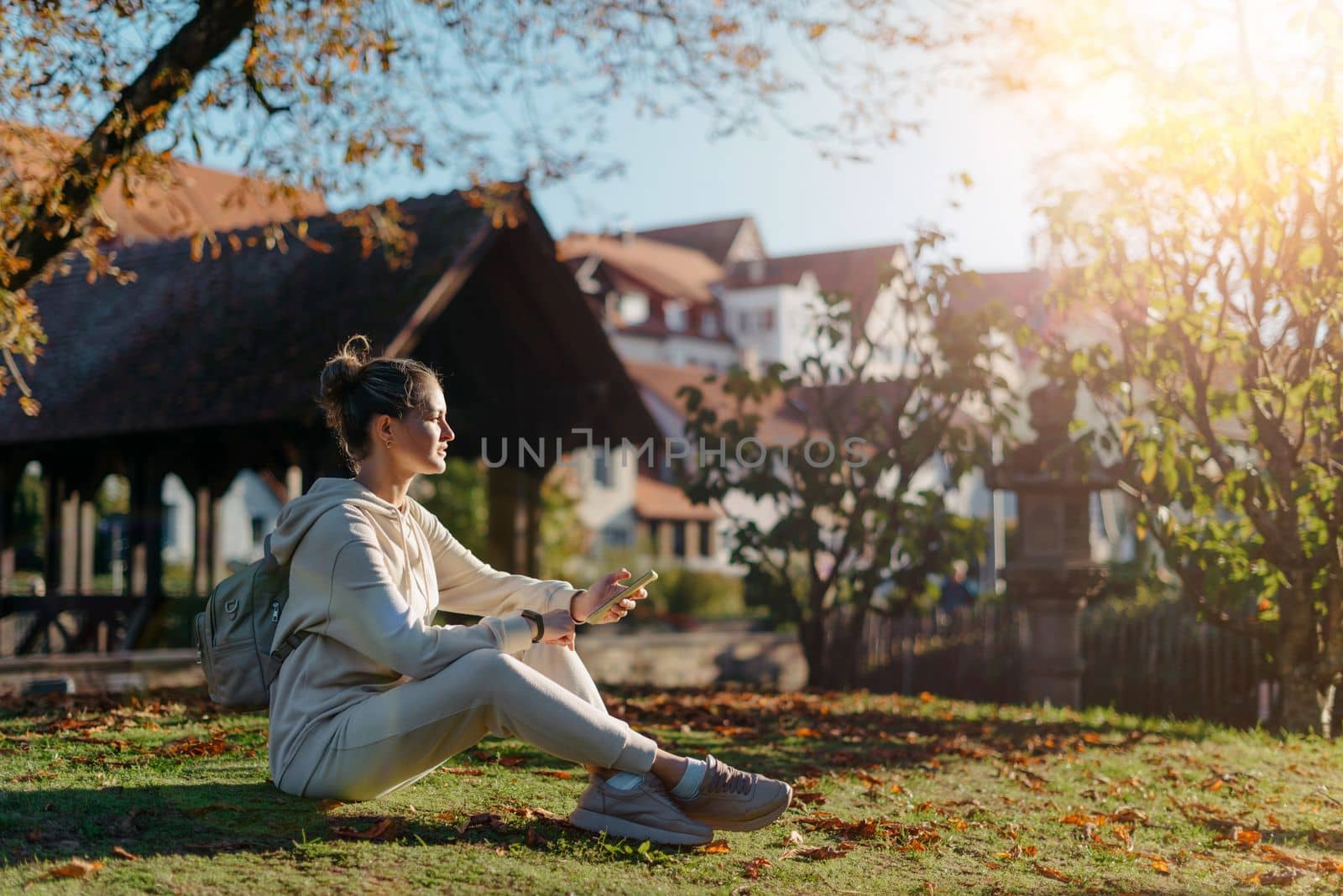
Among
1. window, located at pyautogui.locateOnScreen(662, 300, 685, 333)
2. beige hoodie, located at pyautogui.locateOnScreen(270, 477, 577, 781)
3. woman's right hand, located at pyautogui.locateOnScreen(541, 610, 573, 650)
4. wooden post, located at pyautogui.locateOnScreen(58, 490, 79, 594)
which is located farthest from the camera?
window, located at pyautogui.locateOnScreen(662, 300, 685, 333)

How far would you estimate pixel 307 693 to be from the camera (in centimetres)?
437

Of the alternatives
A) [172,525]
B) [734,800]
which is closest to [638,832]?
[734,800]

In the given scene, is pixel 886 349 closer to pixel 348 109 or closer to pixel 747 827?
pixel 348 109

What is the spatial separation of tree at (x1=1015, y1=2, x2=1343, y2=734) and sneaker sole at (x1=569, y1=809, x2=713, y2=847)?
5.95 meters

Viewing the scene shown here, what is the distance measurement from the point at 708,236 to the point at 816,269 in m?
7.01

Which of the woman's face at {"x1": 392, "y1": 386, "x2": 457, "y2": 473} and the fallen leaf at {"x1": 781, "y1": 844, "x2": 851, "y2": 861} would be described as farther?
the fallen leaf at {"x1": 781, "y1": 844, "x2": 851, "y2": 861}

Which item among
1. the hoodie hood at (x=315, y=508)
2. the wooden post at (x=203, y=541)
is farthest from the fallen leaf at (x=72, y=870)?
the wooden post at (x=203, y=541)

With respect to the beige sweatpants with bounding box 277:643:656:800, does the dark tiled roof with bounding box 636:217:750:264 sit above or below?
above

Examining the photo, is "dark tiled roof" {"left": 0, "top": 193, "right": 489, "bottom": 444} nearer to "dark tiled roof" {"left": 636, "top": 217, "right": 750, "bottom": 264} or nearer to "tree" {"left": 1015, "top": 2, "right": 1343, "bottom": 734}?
"tree" {"left": 1015, "top": 2, "right": 1343, "bottom": 734}

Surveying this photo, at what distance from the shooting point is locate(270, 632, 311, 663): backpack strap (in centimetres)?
444

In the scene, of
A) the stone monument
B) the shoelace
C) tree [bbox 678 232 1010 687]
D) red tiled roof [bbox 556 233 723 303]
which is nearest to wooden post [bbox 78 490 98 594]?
tree [bbox 678 232 1010 687]

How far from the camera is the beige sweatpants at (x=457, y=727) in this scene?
4.17m

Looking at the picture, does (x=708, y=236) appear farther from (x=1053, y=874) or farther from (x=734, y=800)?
(x=734, y=800)

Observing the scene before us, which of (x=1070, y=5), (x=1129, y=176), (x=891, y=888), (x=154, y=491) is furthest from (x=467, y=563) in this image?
(x=154, y=491)
